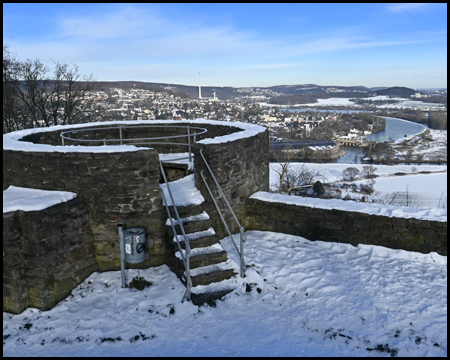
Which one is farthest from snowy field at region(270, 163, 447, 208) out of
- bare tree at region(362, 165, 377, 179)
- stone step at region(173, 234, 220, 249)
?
stone step at region(173, 234, 220, 249)

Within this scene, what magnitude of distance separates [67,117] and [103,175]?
1577 centimetres

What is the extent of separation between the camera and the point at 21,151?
5656 mm

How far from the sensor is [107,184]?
218 inches

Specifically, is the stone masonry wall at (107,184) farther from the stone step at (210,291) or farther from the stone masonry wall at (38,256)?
the stone step at (210,291)

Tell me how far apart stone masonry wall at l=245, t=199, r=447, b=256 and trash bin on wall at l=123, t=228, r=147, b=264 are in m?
2.70

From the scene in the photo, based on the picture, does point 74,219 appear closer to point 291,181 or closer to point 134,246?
point 134,246

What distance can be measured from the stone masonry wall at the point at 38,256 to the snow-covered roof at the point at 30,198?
0.29ft

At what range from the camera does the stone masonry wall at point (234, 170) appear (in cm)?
650

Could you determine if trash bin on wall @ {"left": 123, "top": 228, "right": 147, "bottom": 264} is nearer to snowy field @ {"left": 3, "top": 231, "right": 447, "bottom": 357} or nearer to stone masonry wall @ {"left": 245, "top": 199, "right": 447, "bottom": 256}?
snowy field @ {"left": 3, "top": 231, "right": 447, "bottom": 357}

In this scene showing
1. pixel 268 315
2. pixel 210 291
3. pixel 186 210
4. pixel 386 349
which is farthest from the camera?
pixel 186 210

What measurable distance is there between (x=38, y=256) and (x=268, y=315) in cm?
321

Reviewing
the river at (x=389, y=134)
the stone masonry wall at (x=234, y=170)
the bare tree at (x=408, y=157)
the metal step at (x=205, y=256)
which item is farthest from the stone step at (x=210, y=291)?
the bare tree at (x=408, y=157)

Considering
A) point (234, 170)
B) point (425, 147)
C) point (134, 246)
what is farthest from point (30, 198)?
point (425, 147)

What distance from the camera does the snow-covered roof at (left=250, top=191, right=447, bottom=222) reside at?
241 inches
